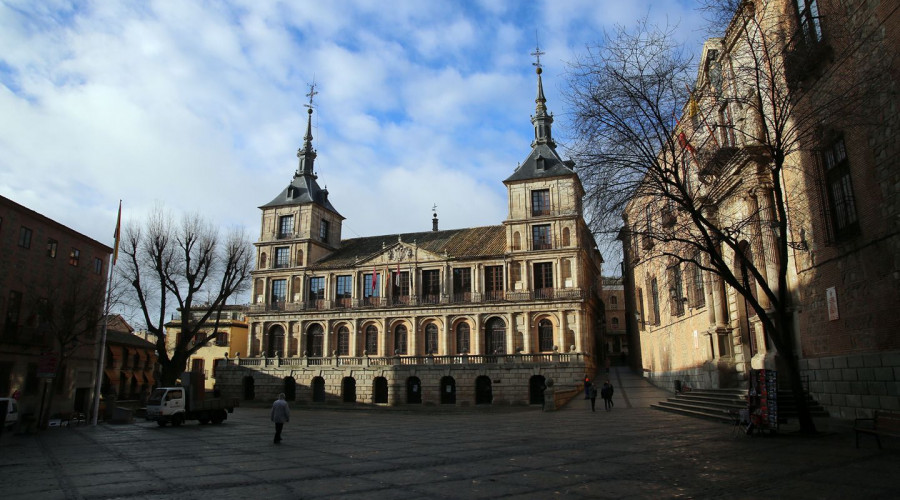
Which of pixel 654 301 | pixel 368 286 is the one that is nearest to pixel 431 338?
pixel 368 286

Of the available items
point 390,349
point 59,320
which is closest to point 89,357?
point 59,320

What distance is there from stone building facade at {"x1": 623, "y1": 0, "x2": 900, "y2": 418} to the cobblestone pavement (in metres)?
2.46

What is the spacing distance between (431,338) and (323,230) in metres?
16.8

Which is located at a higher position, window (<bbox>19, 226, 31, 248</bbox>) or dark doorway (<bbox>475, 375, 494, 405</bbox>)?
window (<bbox>19, 226, 31, 248</bbox>)

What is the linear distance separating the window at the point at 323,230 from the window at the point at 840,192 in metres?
46.1

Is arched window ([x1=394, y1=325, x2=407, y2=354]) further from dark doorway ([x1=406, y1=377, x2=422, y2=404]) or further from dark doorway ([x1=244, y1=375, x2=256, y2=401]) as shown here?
dark doorway ([x1=244, y1=375, x2=256, y2=401])

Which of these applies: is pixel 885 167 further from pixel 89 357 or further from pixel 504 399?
pixel 89 357

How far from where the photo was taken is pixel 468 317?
4581 centimetres

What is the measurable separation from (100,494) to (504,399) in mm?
34429

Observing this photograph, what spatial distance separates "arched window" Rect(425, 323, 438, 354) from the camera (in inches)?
1844

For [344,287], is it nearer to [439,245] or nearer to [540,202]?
[439,245]

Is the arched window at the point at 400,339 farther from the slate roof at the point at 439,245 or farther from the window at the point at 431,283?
the slate roof at the point at 439,245

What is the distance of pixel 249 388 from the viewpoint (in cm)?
4850

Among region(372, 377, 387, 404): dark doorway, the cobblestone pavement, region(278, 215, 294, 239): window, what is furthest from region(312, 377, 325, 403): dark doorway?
the cobblestone pavement
